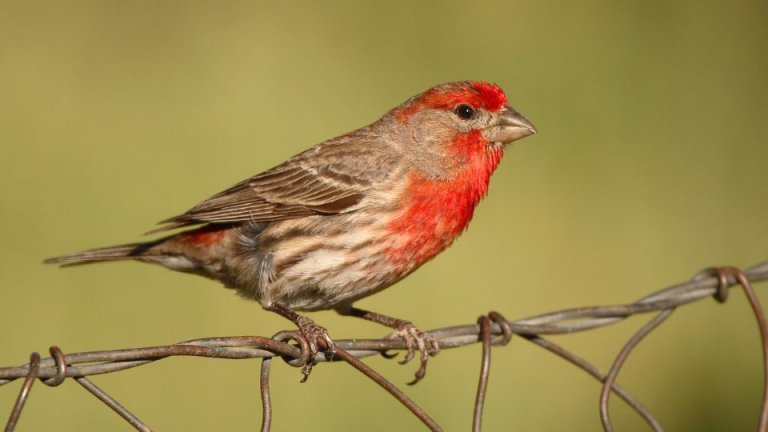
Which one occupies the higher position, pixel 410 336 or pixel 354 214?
pixel 354 214

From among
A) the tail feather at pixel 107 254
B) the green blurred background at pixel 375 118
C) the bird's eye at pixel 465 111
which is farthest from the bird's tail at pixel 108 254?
the bird's eye at pixel 465 111

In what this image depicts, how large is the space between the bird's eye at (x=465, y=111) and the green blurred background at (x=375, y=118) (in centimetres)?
148

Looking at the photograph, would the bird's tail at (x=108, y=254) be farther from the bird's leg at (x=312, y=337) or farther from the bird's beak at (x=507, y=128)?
the bird's beak at (x=507, y=128)

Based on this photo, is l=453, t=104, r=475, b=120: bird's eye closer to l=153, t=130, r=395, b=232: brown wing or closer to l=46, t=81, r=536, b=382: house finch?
l=46, t=81, r=536, b=382: house finch

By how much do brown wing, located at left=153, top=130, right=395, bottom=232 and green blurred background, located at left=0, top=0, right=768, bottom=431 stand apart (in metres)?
1.16

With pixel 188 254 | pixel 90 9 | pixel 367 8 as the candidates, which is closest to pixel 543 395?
pixel 188 254

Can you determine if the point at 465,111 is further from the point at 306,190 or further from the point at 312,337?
the point at 312,337

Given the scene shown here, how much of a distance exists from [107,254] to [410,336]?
1.37 metres

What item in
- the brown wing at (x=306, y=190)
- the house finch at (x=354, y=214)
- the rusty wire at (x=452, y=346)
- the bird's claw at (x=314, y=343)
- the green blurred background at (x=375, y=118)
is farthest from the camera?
the green blurred background at (x=375, y=118)

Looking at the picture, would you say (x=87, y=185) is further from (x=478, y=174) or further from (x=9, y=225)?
(x=478, y=174)

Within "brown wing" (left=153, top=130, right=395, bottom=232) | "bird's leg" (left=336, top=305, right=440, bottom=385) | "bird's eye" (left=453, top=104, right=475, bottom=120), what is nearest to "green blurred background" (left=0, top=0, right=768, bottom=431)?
"bird's leg" (left=336, top=305, right=440, bottom=385)

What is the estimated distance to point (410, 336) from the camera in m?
4.41

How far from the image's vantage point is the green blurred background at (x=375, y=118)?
5543mm

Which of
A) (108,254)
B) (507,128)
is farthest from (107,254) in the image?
(507,128)
